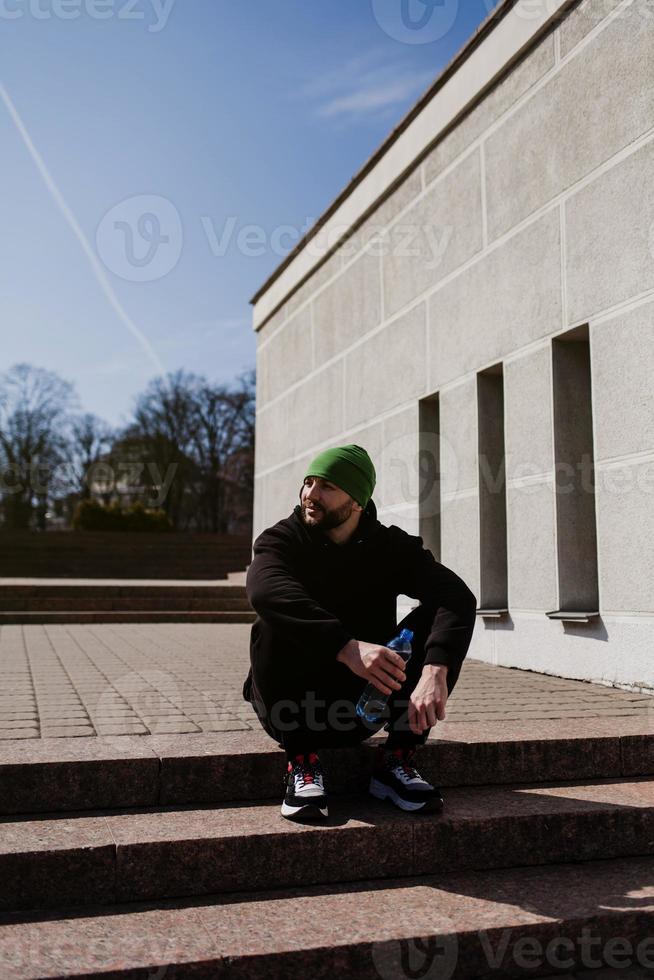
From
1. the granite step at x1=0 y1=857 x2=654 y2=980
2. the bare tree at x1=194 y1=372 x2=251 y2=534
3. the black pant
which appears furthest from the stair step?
the bare tree at x1=194 y1=372 x2=251 y2=534

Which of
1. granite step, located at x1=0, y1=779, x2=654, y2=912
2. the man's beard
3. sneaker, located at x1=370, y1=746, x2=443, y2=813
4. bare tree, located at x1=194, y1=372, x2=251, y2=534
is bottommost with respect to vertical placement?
granite step, located at x1=0, y1=779, x2=654, y2=912

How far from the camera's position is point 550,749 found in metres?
3.72

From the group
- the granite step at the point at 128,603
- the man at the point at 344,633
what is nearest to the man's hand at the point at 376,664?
the man at the point at 344,633

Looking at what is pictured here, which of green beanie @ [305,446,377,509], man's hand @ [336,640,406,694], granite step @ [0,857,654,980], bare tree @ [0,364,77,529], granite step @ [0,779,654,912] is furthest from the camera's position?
bare tree @ [0,364,77,529]

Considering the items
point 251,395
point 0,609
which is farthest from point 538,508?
point 251,395

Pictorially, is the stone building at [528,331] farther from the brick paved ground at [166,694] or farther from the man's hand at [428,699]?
the man's hand at [428,699]

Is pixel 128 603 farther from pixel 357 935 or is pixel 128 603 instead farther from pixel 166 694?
pixel 357 935

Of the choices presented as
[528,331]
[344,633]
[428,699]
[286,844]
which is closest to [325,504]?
[344,633]

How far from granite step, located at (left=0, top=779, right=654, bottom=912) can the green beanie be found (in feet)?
3.75

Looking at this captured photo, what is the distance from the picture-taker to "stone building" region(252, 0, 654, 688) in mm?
5434

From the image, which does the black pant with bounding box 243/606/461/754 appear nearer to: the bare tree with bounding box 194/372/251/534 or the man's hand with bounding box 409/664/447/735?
the man's hand with bounding box 409/664/447/735

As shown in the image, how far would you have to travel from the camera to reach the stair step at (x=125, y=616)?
427 inches

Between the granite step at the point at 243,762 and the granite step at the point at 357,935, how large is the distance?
0.52 m

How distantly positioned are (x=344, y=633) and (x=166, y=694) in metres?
2.23
